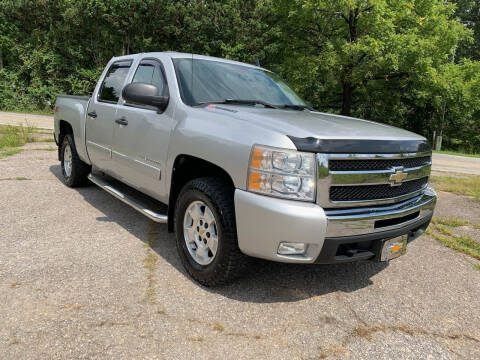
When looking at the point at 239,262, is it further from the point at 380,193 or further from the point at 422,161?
the point at 422,161

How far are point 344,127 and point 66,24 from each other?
27.6 m

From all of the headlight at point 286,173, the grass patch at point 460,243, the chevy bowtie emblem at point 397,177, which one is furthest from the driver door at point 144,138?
the grass patch at point 460,243

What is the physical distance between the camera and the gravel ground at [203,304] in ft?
7.80

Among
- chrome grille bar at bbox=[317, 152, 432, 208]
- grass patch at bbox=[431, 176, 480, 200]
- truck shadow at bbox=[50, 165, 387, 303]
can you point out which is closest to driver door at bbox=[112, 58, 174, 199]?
truck shadow at bbox=[50, 165, 387, 303]

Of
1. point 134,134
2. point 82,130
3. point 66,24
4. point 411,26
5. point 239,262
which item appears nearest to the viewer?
point 239,262

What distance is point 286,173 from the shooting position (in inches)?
99.1

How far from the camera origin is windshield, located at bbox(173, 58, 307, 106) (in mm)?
3547

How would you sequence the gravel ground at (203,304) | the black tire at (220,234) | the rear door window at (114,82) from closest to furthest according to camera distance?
the gravel ground at (203,304) → the black tire at (220,234) → the rear door window at (114,82)

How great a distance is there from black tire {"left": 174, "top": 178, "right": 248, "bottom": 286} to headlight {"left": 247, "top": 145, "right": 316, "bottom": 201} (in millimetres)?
373

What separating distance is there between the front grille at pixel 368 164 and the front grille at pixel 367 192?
0.13 meters

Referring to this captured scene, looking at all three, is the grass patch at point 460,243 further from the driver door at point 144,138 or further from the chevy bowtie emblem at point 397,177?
the driver door at point 144,138

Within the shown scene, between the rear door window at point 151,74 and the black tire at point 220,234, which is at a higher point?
the rear door window at point 151,74

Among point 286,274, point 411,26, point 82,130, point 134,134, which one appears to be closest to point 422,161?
point 286,274

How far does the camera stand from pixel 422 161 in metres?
3.30
